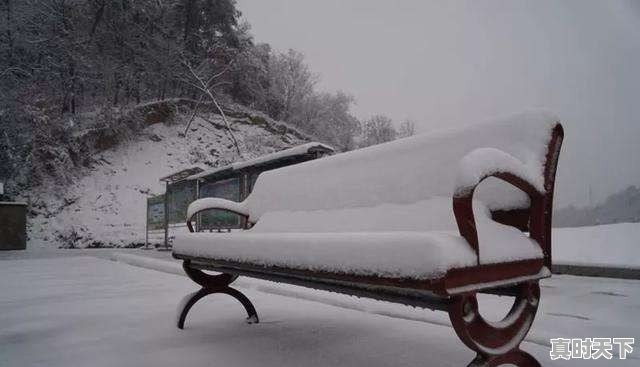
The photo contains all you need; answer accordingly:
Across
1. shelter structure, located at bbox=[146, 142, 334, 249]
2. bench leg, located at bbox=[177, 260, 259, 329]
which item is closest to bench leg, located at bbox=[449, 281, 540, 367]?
bench leg, located at bbox=[177, 260, 259, 329]

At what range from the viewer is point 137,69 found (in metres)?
21.8

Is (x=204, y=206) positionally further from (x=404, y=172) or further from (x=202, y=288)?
(x=404, y=172)

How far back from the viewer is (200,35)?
1002 inches

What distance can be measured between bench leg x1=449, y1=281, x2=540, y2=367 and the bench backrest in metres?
0.35

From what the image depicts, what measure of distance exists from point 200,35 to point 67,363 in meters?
26.3

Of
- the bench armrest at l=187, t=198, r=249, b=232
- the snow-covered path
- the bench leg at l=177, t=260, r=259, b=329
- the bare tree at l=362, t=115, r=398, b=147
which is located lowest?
the snow-covered path

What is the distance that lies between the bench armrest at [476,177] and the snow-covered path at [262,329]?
0.92 metres

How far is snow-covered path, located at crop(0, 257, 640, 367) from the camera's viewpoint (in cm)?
186

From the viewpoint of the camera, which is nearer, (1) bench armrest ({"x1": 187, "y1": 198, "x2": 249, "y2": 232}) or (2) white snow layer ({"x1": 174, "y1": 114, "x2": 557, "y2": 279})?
(2) white snow layer ({"x1": 174, "y1": 114, "x2": 557, "y2": 279})

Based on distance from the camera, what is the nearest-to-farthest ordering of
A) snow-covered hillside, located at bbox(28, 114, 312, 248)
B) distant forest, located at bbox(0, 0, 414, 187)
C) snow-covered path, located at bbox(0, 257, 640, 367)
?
snow-covered path, located at bbox(0, 257, 640, 367) < snow-covered hillside, located at bbox(28, 114, 312, 248) < distant forest, located at bbox(0, 0, 414, 187)

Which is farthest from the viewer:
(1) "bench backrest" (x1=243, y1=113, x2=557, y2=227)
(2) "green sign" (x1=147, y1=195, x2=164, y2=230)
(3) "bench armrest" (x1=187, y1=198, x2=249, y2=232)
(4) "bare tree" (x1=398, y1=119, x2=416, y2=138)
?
(4) "bare tree" (x1=398, y1=119, x2=416, y2=138)

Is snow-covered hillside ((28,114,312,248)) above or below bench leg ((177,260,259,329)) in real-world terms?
above

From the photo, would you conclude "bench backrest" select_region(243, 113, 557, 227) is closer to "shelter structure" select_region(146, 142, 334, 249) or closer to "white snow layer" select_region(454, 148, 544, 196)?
"white snow layer" select_region(454, 148, 544, 196)

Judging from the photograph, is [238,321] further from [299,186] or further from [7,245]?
[7,245]
